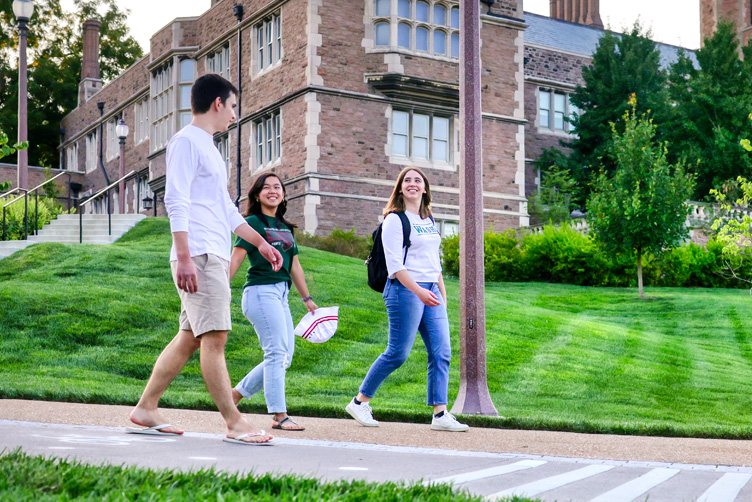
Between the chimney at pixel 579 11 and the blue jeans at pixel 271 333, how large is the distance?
4927cm

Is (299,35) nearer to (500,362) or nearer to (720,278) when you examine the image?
(720,278)

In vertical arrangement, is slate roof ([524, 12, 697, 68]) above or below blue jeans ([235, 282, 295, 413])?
above

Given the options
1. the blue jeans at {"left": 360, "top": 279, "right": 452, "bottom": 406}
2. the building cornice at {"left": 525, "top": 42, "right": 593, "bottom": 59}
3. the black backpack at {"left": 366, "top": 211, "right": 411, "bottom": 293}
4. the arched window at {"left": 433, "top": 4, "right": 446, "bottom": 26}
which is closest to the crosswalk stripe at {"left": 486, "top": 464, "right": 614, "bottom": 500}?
the blue jeans at {"left": 360, "top": 279, "right": 452, "bottom": 406}

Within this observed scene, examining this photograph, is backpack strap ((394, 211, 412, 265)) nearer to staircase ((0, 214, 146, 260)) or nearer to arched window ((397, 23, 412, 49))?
staircase ((0, 214, 146, 260))

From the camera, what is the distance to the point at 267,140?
2855cm

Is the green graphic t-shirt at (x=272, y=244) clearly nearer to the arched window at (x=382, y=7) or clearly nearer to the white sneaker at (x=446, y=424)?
the white sneaker at (x=446, y=424)

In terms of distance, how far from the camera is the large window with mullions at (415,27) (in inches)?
1049

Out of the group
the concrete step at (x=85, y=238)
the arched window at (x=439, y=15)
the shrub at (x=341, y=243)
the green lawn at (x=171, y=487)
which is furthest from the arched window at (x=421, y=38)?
the green lawn at (x=171, y=487)

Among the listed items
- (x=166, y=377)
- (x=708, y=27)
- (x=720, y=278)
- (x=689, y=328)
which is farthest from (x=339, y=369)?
(x=708, y=27)

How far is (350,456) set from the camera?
530cm

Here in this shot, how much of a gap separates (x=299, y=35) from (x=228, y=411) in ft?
72.6

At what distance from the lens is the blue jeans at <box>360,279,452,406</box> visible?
22.3 ft

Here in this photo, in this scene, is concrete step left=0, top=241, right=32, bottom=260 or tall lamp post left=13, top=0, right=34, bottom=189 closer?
concrete step left=0, top=241, right=32, bottom=260

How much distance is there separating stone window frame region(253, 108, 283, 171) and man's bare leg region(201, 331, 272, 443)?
73.1ft
